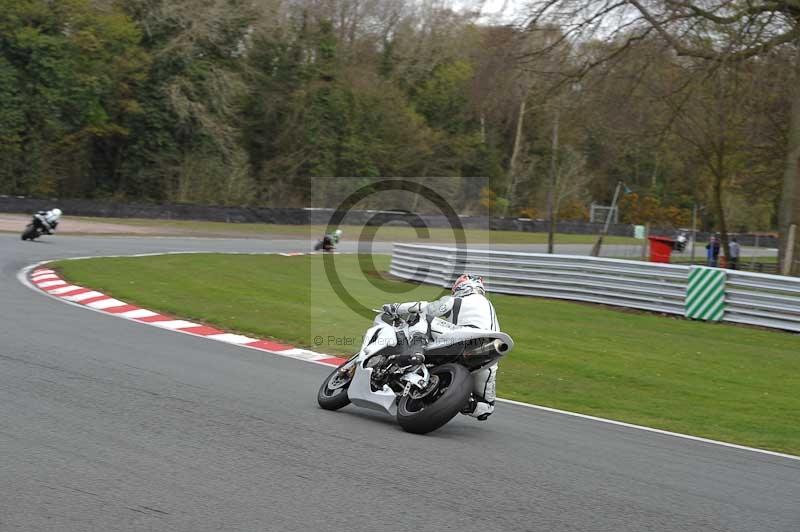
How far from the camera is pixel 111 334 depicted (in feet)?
39.9

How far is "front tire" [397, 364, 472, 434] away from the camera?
746cm

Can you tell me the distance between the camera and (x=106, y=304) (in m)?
15.6

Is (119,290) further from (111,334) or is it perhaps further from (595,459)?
(595,459)

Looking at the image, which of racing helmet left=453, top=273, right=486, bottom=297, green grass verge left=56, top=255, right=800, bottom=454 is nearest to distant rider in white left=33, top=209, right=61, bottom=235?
green grass verge left=56, top=255, right=800, bottom=454

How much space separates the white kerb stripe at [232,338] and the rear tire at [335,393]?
4.35 m

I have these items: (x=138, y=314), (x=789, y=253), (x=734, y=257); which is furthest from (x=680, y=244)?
(x=138, y=314)

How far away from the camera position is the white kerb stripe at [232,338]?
508 inches

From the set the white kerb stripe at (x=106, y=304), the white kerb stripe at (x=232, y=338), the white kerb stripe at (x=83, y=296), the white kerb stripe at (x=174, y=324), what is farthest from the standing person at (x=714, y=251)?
the white kerb stripe at (x=232, y=338)

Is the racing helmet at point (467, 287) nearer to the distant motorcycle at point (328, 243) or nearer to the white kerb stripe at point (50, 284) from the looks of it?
the white kerb stripe at point (50, 284)

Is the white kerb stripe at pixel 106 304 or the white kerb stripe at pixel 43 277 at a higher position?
the white kerb stripe at pixel 43 277

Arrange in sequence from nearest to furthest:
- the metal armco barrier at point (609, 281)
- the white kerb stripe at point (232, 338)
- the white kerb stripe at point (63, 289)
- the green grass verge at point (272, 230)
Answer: the white kerb stripe at point (232, 338), the white kerb stripe at point (63, 289), the metal armco barrier at point (609, 281), the green grass verge at point (272, 230)

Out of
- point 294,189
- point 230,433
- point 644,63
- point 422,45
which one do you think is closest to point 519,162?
point 422,45

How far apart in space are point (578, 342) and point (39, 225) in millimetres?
17266

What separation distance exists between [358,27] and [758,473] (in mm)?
63635
